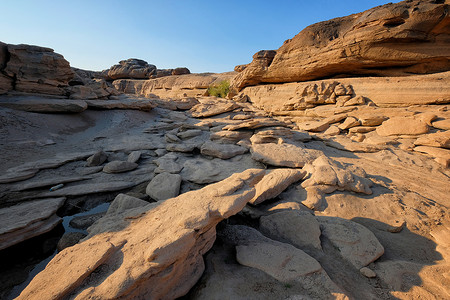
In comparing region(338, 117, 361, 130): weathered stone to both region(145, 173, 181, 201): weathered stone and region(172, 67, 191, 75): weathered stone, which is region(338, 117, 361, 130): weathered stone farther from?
region(172, 67, 191, 75): weathered stone

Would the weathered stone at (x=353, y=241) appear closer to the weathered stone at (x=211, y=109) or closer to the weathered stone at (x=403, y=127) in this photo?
the weathered stone at (x=403, y=127)

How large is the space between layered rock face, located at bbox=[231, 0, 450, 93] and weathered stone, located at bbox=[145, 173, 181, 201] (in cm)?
853

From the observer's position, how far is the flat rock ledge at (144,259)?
147cm

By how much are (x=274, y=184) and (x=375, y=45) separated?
782 centimetres

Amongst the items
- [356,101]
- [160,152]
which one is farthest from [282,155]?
[356,101]

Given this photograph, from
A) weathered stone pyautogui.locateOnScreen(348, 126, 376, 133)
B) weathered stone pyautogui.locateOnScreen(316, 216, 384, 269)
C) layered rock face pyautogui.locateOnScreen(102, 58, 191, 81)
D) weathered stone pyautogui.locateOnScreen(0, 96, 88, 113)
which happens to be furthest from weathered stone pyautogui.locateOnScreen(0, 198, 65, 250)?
layered rock face pyautogui.locateOnScreen(102, 58, 191, 81)

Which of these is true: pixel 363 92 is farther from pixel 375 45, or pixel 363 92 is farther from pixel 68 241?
pixel 68 241

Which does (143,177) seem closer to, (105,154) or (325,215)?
(105,154)

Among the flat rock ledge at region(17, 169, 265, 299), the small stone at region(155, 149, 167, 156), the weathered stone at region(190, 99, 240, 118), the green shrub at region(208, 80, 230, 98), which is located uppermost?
the green shrub at region(208, 80, 230, 98)

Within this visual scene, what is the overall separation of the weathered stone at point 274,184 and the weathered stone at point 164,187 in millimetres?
1508

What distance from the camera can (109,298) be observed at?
1.38m

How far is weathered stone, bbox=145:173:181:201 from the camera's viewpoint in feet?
11.7

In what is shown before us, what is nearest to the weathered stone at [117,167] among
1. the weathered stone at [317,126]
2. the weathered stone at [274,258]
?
the weathered stone at [274,258]

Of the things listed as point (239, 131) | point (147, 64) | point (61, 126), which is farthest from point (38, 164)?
point (147, 64)
